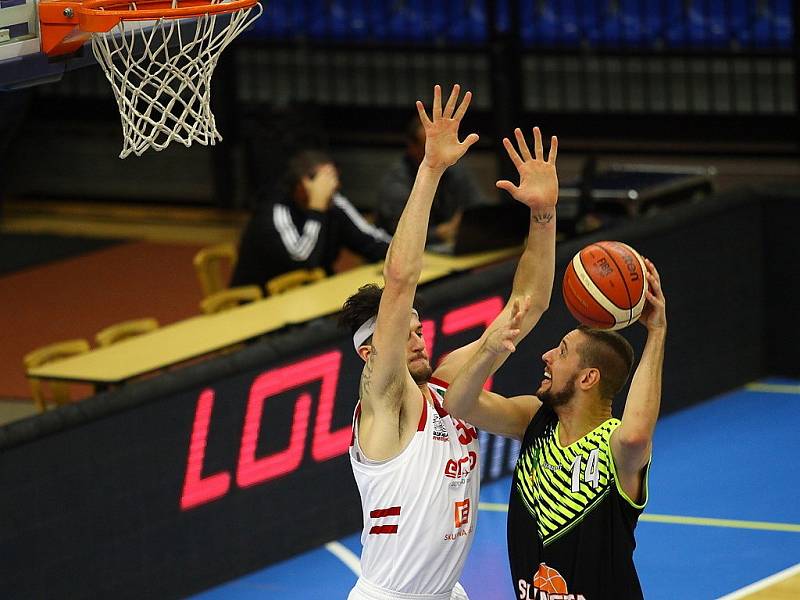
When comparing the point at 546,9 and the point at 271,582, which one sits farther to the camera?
the point at 546,9

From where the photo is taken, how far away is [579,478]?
19.3 feet

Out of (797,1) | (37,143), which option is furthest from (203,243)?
(797,1)

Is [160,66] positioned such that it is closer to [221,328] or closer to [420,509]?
[420,509]

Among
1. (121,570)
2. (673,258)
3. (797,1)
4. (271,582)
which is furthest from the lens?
(797,1)

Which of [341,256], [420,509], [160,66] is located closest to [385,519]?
[420,509]

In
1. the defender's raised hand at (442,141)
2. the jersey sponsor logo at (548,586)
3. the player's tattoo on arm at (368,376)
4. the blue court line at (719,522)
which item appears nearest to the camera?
the defender's raised hand at (442,141)

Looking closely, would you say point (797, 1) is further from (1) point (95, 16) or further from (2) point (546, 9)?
(1) point (95, 16)

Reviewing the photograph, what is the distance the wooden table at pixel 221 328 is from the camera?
8.98 m

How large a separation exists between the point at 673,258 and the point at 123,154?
A: 18.0ft

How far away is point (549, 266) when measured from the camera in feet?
20.0

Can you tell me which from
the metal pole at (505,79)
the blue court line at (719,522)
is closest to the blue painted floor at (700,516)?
the blue court line at (719,522)

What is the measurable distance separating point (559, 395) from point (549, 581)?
25.6 inches

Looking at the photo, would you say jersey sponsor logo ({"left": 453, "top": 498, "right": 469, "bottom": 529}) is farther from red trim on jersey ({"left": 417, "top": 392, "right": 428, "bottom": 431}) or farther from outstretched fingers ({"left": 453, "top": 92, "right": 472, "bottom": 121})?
outstretched fingers ({"left": 453, "top": 92, "right": 472, "bottom": 121})

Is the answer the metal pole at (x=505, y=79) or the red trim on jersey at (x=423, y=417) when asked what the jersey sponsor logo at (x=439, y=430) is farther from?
the metal pole at (x=505, y=79)
